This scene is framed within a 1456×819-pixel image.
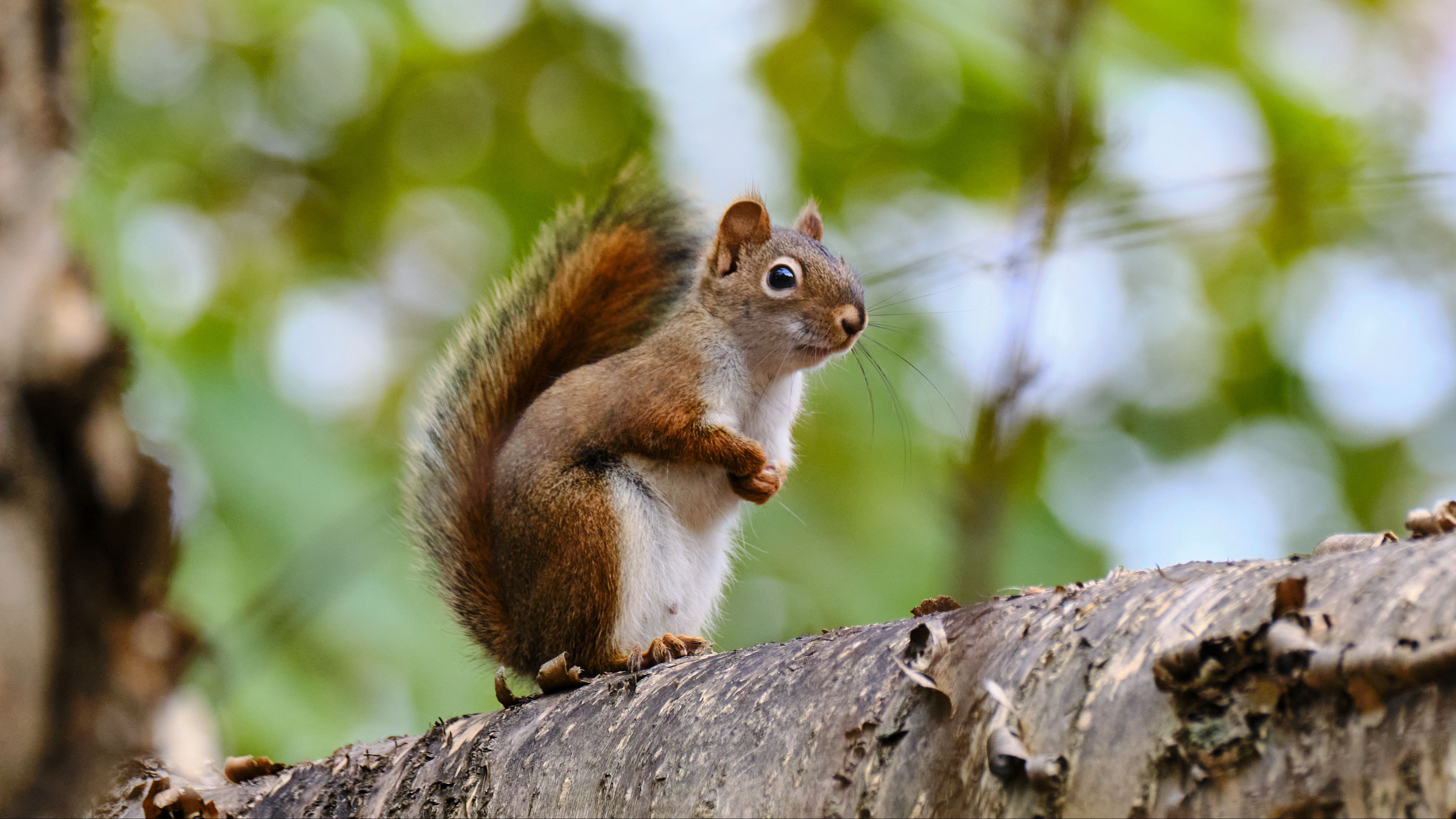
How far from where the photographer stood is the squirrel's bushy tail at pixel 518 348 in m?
1.87

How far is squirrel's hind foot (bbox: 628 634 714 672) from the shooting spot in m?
1.51

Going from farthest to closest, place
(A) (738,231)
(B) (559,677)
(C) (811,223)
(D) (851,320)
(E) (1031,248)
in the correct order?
1. (C) (811,223)
2. (A) (738,231)
3. (D) (851,320)
4. (B) (559,677)
5. (E) (1031,248)

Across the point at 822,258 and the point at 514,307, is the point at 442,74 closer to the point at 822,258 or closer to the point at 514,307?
the point at 514,307

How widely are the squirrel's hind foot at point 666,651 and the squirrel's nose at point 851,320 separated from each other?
618 mm

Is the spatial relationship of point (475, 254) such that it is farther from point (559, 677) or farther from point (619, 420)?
point (559, 677)

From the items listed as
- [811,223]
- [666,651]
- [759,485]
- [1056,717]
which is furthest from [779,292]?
[1056,717]

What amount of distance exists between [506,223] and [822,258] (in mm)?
786

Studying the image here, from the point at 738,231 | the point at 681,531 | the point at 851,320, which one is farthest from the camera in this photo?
the point at 738,231

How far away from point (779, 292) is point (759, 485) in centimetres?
40

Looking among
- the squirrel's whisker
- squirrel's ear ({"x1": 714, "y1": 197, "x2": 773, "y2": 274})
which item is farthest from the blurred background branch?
squirrel's ear ({"x1": 714, "y1": 197, "x2": 773, "y2": 274})

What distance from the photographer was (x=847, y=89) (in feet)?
8.48

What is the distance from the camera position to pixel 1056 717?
0.80 m

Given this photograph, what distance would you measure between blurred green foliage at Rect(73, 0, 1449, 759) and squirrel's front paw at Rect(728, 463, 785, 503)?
24 cm

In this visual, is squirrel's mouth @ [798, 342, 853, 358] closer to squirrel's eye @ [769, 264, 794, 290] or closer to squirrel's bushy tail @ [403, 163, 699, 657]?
squirrel's eye @ [769, 264, 794, 290]
